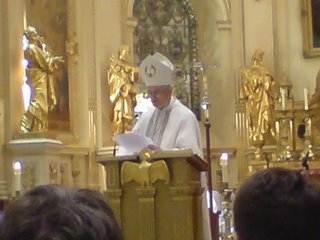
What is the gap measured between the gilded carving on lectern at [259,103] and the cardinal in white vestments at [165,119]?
950cm

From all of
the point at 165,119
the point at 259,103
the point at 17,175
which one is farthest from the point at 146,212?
the point at 259,103

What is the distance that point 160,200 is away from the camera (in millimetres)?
5652

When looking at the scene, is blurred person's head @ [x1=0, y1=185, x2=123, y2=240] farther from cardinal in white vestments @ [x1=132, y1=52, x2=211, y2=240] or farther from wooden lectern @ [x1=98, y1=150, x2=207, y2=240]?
cardinal in white vestments @ [x1=132, y1=52, x2=211, y2=240]

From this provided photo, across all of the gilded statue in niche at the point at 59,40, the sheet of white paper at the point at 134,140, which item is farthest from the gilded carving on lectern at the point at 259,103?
the sheet of white paper at the point at 134,140

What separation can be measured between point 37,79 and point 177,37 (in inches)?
181

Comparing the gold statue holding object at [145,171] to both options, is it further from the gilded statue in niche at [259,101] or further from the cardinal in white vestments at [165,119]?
the gilded statue in niche at [259,101]

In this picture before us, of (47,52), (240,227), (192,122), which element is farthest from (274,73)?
(240,227)

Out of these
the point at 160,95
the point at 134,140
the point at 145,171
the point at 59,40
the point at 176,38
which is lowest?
the point at 145,171

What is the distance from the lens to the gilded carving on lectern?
16016 millimetres

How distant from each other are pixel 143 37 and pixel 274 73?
2.73 meters

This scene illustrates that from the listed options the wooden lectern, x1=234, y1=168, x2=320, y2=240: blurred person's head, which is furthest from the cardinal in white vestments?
x1=234, y1=168, x2=320, y2=240: blurred person's head

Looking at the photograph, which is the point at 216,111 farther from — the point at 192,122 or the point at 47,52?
the point at 192,122

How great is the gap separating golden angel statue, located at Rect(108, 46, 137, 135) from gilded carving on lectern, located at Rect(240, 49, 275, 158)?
2.20 meters

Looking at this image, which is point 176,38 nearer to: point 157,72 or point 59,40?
point 59,40
